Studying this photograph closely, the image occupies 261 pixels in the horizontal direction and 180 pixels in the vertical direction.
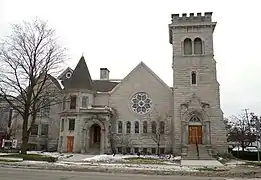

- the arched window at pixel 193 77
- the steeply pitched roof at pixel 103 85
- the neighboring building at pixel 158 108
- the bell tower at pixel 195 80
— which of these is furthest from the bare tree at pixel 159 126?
the steeply pitched roof at pixel 103 85

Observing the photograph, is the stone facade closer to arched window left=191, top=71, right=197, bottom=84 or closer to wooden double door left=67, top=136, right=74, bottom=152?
wooden double door left=67, top=136, right=74, bottom=152

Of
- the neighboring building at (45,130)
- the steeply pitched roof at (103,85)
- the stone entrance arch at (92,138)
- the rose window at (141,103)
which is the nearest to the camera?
the stone entrance arch at (92,138)

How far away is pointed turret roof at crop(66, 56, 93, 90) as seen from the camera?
141 feet

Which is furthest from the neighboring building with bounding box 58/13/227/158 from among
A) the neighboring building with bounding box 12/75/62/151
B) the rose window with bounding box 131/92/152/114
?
the neighboring building with bounding box 12/75/62/151

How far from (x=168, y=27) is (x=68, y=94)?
53.9ft

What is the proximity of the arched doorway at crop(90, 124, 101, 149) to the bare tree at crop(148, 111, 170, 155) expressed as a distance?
725 centimetres

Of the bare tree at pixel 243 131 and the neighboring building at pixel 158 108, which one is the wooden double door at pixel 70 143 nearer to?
the neighboring building at pixel 158 108

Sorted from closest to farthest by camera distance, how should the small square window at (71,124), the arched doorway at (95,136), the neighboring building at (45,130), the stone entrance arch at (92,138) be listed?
1. the stone entrance arch at (92,138)
2. the small square window at (71,124)
3. the arched doorway at (95,136)
4. the neighboring building at (45,130)

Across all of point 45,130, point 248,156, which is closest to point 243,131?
point 248,156

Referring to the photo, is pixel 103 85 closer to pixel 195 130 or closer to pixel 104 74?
pixel 104 74

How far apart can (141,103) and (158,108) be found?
2.45 metres

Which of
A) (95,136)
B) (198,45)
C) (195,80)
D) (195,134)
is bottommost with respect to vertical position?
(95,136)

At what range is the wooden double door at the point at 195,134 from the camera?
123ft

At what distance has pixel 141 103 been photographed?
4262 cm
